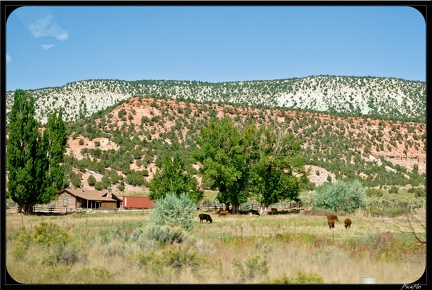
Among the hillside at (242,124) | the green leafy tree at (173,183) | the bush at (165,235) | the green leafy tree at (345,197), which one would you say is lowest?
the bush at (165,235)

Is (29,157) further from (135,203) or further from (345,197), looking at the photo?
(345,197)

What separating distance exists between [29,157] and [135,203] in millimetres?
16304

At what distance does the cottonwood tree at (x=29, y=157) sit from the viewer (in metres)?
31.3

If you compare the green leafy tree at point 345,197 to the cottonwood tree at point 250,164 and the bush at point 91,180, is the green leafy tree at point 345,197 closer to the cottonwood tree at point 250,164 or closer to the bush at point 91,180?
the cottonwood tree at point 250,164

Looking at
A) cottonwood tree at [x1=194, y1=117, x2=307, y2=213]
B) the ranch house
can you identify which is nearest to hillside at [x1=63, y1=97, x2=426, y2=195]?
the ranch house

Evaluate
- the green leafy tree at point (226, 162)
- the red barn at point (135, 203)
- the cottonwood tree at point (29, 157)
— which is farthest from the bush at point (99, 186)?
the cottonwood tree at point (29, 157)

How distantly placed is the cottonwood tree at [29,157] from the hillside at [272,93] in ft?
195

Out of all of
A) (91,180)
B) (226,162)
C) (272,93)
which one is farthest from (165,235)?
(272,93)

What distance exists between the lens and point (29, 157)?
3172 cm

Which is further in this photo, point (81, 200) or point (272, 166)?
point (81, 200)

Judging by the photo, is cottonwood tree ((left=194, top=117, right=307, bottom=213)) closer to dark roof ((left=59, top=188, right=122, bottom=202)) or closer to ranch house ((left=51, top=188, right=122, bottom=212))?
dark roof ((left=59, top=188, right=122, bottom=202))

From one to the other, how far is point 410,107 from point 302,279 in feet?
294

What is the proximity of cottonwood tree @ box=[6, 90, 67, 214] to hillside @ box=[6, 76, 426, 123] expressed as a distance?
59.6m
